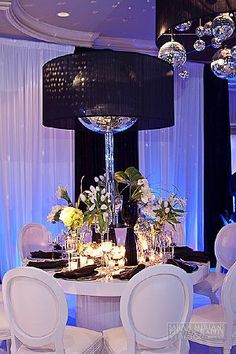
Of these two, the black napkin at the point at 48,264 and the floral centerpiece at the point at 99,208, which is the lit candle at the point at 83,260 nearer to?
the black napkin at the point at 48,264

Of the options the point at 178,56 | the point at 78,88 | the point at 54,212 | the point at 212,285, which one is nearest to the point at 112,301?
the point at 54,212

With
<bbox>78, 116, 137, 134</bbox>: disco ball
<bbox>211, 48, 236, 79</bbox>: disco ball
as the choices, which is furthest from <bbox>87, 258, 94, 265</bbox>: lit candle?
<bbox>211, 48, 236, 79</bbox>: disco ball

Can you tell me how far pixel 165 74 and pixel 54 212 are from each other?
1.30 m

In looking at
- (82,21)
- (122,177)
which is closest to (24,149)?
(82,21)

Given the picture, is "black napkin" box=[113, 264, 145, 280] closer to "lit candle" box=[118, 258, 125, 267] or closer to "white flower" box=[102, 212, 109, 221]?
"lit candle" box=[118, 258, 125, 267]

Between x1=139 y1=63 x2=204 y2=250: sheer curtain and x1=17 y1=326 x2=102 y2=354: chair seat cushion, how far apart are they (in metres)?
4.15

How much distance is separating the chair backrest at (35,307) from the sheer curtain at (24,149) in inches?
129

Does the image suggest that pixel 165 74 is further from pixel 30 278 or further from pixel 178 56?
pixel 30 278

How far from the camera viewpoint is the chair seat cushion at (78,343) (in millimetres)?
2882

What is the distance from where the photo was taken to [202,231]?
24.7ft

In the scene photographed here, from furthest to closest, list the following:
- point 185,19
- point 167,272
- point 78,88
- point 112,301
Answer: point 112,301
point 78,88
point 167,272
point 185,19

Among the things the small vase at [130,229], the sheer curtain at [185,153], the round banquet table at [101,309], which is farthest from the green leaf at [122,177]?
the sheer curtain at [185,153]

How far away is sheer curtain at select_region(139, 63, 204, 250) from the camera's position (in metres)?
7.20

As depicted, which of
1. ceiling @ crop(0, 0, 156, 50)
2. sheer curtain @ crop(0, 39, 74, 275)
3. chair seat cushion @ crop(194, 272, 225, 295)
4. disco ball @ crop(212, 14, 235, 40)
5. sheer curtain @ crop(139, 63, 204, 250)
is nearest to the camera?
disco ball @ crop(212, 14, 235, 40)
